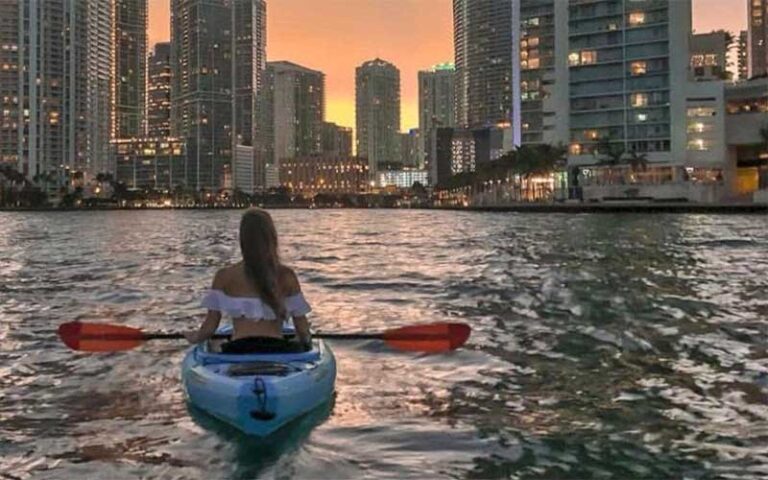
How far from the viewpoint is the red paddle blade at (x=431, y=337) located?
10500mm

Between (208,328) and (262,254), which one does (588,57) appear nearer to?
(208,328)

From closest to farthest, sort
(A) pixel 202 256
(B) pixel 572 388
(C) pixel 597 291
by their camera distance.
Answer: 1. (B) pixel 572 388
2. (C) pixel 597 291
3. (A) pixel 202 256

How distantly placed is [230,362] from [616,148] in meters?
141

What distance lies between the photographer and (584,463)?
8055mm

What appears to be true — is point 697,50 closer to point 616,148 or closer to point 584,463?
point 616,148

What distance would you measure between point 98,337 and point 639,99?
145 m

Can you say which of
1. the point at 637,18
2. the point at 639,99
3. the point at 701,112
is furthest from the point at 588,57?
the point at 701,112

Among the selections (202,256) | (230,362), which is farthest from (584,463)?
(202,256)

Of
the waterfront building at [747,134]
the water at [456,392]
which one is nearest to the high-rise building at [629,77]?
the waterfront building at [747,134]

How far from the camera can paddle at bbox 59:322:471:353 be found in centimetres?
1029

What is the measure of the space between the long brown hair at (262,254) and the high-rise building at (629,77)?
5460 inches

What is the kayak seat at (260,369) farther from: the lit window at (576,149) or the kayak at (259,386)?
the lit window at (576,149)

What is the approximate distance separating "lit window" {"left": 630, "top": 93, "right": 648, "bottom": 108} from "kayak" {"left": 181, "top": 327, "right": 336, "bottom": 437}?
14467 cm

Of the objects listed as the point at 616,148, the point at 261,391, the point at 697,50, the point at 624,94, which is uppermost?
the point at 697,50
